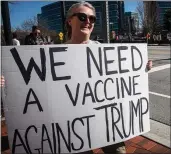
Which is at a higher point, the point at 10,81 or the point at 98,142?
the point at 10,81

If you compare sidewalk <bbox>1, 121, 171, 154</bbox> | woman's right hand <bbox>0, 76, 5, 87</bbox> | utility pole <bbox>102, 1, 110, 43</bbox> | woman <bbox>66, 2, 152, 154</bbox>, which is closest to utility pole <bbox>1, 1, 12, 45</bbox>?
utility pole <bbox>102, 1, 110, 43</bbox>

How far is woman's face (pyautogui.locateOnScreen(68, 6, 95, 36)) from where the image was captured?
77.7 inches

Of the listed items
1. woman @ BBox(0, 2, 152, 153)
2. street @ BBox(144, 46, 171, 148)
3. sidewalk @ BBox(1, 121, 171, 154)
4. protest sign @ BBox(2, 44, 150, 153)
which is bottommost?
sidewalk @ BBox(1, 121, 171, 154)

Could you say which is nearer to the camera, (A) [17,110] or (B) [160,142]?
(A) [17,110]

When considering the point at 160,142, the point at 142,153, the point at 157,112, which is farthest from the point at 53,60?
the point at 157,112

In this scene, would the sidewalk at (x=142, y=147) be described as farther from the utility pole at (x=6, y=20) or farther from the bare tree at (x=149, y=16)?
the bare tree at (x=149, y=16)

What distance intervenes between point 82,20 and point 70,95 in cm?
53

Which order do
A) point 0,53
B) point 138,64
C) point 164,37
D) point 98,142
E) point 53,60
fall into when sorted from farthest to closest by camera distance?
1. point 164,37
2. point 138,64
3. point 98,142
4. point 53,60
5. point 0,53

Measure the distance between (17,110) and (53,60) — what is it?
14.8 inches

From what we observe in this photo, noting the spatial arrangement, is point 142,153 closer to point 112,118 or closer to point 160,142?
point 160,142

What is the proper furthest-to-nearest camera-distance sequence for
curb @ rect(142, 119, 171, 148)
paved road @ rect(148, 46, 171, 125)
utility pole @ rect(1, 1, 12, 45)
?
utility pole @ rect(1, 1, 12, 45) < paved road @ rect(148, 46, 171, 125) < curb @ rect(142, 119, 171, 148)

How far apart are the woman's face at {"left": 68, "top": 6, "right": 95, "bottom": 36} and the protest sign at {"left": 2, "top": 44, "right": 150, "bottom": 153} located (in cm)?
16

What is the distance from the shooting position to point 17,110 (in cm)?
175

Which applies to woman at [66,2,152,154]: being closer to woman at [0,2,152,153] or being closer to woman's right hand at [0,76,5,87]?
woman at [0,2,152,153]
